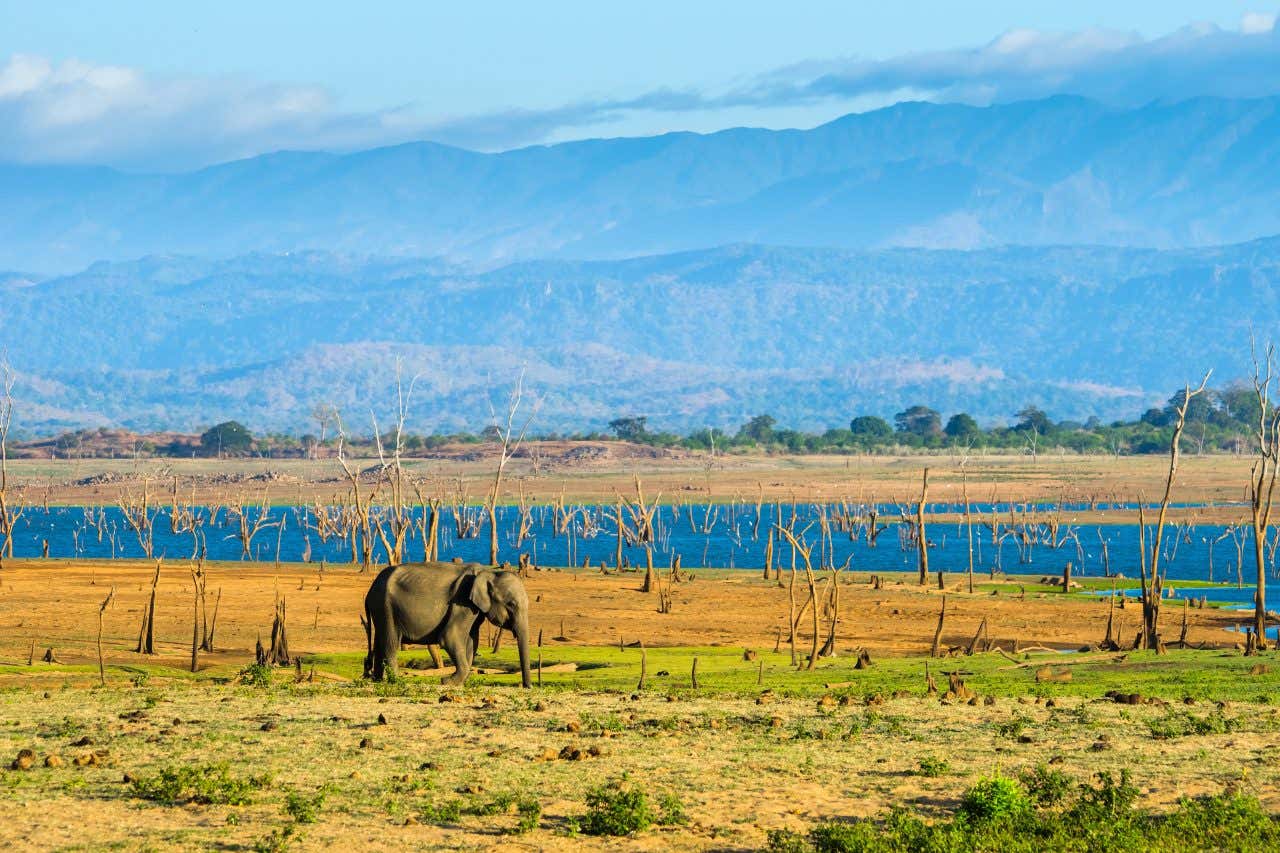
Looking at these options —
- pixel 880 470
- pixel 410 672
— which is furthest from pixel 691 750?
pixel 880 470

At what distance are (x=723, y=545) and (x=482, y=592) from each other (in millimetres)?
70849

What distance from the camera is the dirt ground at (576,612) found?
129 feet

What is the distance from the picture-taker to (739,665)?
34.9 metres

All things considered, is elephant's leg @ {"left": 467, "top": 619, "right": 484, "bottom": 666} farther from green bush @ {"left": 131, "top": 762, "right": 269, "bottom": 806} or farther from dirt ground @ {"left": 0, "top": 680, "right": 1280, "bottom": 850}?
green bush @ {"left": 131, "top": 762, "right": 269, "bottom": 806}

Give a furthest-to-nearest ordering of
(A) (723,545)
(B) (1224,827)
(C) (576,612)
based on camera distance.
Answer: (A) (723,545) → (C) (576,612) → (B) (1224,827)

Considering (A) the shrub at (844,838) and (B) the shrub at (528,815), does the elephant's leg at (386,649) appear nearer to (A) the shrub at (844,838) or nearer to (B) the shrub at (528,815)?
(B) the shrub at (528,815)

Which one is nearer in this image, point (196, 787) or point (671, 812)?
point (671, 812)

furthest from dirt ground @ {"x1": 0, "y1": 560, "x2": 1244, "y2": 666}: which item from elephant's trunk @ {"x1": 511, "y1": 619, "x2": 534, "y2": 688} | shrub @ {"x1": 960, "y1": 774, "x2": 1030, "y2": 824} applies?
shrub @ {"x1": 960, "y1": 774, "x2": 1030, "y2": 824}

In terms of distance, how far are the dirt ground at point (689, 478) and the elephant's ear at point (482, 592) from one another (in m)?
85.4

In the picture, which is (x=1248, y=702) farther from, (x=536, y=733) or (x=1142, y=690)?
(x=536, y=733)

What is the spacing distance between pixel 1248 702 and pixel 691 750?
29.8 ft

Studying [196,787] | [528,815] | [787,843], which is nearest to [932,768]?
[787,843]

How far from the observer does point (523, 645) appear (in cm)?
2817

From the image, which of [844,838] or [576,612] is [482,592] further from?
[576,612]
